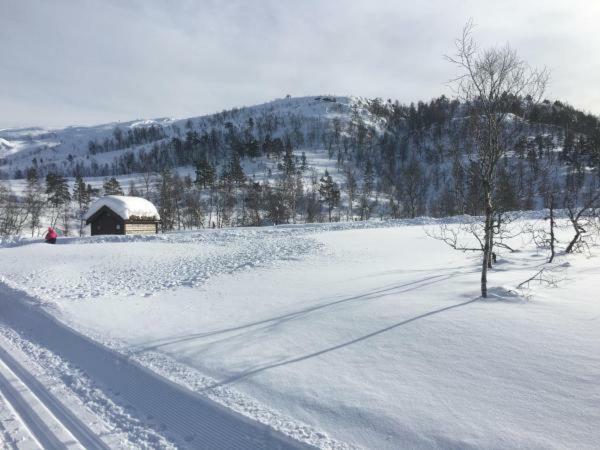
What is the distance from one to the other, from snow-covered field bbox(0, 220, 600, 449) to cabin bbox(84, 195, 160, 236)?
2109 centimetres

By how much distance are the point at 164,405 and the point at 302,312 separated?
3851 millimetres

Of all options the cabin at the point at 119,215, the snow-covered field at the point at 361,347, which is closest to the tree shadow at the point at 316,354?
the snow-covered field at the point at 361,347

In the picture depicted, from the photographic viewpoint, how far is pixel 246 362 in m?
5.91

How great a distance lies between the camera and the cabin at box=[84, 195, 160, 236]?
110 feet

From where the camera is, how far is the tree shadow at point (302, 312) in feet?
23.1

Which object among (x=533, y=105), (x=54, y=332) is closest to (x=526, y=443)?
(x=533, y=105)

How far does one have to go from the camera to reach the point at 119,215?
33.2 metres

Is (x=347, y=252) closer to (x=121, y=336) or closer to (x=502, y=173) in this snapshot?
(x=502, y=173)

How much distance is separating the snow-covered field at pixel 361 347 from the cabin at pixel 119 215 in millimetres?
21087

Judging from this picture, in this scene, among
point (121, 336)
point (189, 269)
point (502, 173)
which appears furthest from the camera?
point (189, 269)

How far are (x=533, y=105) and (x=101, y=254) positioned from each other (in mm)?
20198

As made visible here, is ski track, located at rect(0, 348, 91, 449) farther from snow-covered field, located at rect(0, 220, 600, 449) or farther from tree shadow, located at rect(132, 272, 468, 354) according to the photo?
tree shadow, located at rect(132, 272, 468, 354)

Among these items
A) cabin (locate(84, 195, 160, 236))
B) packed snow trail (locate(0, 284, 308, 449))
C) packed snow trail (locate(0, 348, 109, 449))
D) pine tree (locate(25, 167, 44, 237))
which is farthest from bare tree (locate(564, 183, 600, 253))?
pine tree (locate(25, 167, 44, 237))

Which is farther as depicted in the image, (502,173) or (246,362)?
(502,173)
